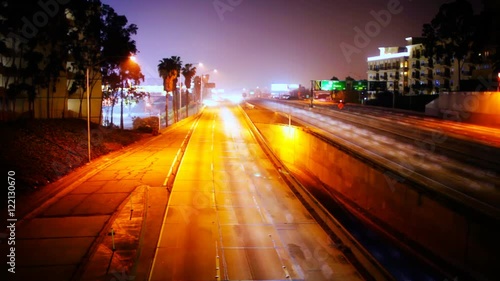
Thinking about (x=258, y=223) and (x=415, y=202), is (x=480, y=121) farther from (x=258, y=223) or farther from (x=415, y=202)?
(x=258, y=223)

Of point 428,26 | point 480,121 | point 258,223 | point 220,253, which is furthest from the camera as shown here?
point 428,26

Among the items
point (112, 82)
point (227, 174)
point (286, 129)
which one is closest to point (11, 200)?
point (227, 174)

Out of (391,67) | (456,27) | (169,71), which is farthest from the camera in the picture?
(391,67)

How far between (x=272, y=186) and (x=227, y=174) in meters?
4.19

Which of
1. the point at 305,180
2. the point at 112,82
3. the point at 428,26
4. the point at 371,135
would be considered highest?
the point at 428,26

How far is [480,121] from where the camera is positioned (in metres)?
44.0


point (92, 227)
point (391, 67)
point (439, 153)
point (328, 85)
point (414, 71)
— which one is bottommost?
point (92, 227)

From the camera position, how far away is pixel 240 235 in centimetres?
1602

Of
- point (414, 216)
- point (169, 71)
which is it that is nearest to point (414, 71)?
point (169, 71)

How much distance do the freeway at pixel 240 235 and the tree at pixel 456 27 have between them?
48.8m

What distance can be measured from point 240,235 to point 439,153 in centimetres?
1838

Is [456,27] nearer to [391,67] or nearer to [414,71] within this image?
[414,71]

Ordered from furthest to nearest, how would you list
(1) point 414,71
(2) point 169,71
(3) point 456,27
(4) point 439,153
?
(1) point 414,71, (2) point 169,71, (3) point 456,27, (4) point 439,153

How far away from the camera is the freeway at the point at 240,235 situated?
12.9 meters
